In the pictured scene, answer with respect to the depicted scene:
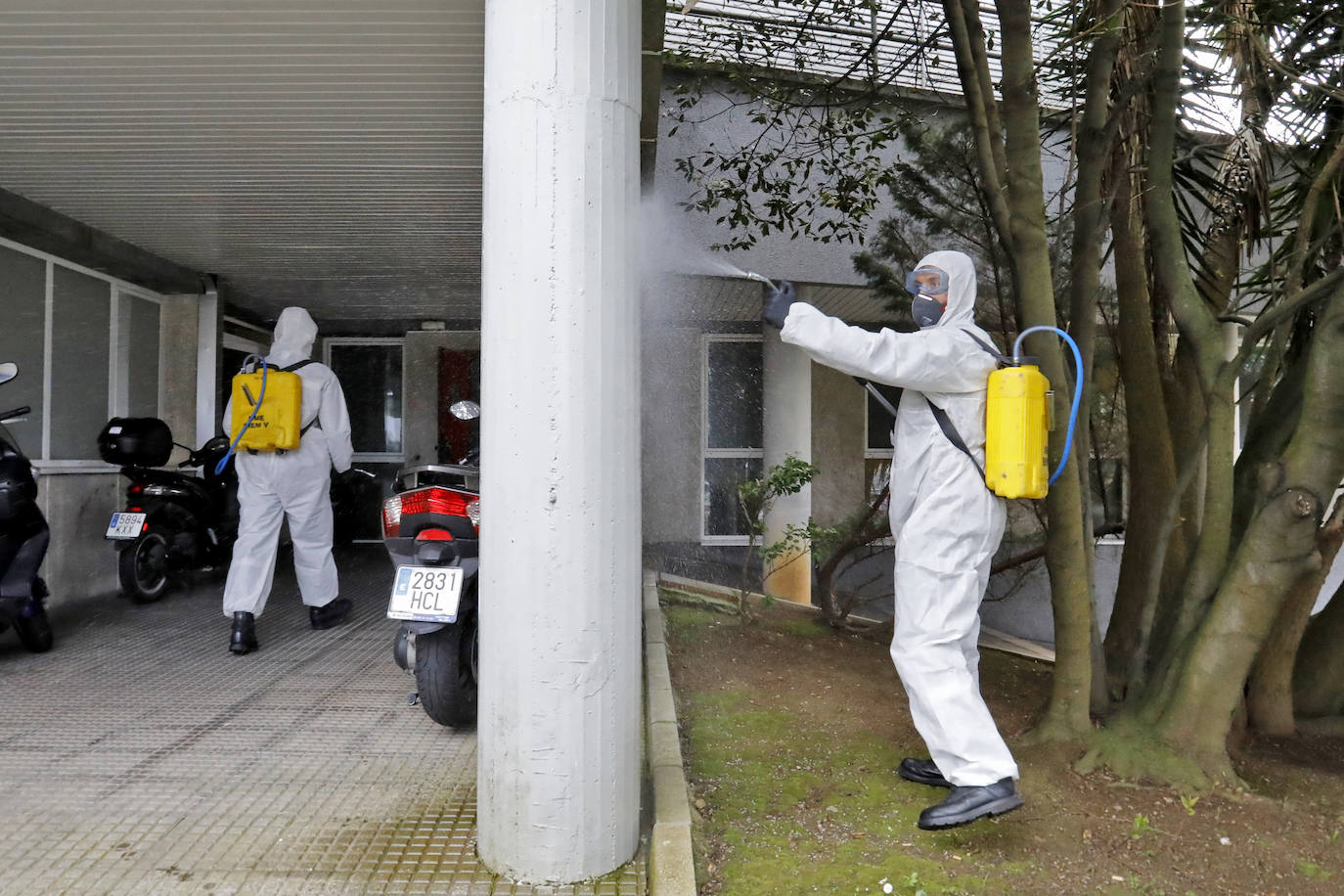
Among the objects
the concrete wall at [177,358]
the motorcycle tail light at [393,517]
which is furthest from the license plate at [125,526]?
the motorcycle tail light at [393,517]

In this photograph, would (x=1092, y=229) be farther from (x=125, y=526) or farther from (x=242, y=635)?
(x=125, y=526)

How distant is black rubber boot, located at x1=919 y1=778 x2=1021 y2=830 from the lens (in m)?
3.13

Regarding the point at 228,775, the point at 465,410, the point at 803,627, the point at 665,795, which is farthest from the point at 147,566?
the point at 665,795

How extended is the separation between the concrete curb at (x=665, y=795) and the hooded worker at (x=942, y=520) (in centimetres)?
81

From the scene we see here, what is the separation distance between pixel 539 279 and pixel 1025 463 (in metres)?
1.67

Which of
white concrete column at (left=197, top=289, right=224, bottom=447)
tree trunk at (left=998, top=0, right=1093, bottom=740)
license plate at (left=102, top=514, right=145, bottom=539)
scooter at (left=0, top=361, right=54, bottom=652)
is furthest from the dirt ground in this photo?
white concrete column at (left=197, top=289, right=224, bottom=447)

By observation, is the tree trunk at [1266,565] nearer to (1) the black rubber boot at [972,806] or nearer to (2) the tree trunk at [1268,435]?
(2) the tree trunk at [1268,435]

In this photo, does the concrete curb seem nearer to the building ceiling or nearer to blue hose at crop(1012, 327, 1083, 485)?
blue hose at crop(1012, 327, 1083, 485)

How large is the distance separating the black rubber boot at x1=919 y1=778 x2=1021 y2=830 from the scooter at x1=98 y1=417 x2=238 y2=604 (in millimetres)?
5717

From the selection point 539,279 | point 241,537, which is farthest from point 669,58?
point 539,279

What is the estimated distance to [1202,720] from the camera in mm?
3709

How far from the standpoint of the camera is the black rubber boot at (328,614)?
6.36 meters

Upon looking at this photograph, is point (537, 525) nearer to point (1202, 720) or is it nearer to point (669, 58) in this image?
point (1202, 720)

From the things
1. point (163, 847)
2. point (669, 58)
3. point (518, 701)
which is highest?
point (669, 58)
